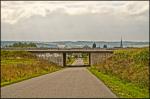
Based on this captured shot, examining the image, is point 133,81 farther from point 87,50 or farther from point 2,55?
point 87,50

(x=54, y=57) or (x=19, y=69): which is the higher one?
(x=19, y=69)

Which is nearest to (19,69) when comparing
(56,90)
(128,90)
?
(56,90)

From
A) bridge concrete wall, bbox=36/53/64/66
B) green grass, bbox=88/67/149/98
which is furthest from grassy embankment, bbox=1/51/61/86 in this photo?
green grass, bbox=88/67/149/98

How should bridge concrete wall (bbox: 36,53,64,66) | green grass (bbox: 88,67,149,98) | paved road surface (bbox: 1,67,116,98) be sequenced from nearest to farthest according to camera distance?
paved road surface (bbox: 1,67,116,98) → green grass (bbox: 88,67,149,98) → bridge concrete wall (bbox: 36,53,64,66)

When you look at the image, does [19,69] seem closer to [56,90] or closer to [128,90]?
[56,90]

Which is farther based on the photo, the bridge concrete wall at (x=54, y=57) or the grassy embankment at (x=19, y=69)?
the bridge concrete wall at (x=54, y=57)

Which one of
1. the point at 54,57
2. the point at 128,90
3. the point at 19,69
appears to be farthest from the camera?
the point at 54,57

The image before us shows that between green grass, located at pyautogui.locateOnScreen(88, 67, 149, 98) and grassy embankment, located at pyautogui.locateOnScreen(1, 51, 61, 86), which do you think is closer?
green grass, located at pyautogui.locateOnScreen(88, 67, 149, 98)

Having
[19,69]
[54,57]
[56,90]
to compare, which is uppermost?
[56,90]

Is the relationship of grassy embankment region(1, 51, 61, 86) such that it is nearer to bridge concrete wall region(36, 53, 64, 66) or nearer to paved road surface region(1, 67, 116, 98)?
paved road surface region(1, 67, 116, 98)

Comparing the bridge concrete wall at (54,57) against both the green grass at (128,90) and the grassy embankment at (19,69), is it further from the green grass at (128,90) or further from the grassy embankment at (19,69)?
the green grass at (128,90)

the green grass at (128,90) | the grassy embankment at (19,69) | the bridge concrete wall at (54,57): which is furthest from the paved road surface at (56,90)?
the bridge concrete wall at (54,57)

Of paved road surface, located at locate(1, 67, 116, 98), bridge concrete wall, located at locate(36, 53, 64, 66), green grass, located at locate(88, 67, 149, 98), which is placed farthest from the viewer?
bridge concrete wall, located at locate(36, 53, 64, 66)

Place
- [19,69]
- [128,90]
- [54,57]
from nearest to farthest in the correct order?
[128,90]
[19,69]
[54,57]
